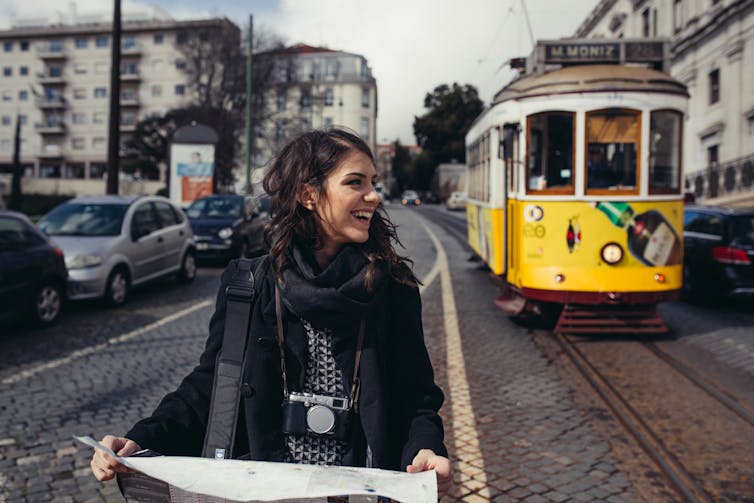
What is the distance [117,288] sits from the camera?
418 inches

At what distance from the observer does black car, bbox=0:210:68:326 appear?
27.1 ft

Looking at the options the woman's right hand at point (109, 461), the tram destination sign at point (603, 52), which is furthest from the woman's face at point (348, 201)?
the tram destination sign at point (603, 52)

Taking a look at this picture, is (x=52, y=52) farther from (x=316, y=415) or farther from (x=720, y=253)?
(x=316, y=415)

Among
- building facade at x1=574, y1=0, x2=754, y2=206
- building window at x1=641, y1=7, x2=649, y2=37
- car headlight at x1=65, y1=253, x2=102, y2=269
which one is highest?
building window at x1=641, y1=7, x2=649, y2=37

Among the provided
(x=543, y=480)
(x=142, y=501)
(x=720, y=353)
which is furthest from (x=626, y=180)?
(x=142, y=501)

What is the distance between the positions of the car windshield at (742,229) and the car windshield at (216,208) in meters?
10.8

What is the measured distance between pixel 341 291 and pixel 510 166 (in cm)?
776

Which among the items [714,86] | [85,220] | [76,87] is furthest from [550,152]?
[76,87]

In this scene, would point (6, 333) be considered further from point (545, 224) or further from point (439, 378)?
point (545, 224)

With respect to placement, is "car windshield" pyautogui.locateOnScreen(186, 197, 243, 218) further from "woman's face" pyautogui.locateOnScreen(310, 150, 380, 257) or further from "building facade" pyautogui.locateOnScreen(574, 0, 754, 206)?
"building facade" pyautogui.locateOnScreen(574, 0, 754, 206)

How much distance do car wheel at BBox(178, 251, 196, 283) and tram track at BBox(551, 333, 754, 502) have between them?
778 cm

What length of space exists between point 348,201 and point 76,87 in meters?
89.5

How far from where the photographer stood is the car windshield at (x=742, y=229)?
1071cm

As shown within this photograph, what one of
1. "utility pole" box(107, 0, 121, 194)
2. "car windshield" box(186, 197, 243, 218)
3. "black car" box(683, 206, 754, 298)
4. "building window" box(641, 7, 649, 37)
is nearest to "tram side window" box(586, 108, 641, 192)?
"black car" box(683, 206, 754, 298)
